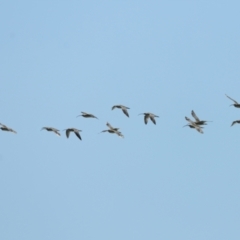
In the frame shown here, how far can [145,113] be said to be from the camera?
128875mm

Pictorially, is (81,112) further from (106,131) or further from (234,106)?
(234,106)

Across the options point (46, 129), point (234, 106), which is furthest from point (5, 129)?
point (234, 106)

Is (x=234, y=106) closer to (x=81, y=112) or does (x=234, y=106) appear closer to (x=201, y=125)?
(x=201, y=125)

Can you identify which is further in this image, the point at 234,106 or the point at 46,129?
the point at 46,129

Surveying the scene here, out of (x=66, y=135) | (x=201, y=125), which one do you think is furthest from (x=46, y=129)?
(x=201, y=125)

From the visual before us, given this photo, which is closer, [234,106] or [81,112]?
[234,106]

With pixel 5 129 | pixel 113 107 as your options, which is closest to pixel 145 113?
pixel 113 107

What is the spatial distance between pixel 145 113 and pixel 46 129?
9.41 meters

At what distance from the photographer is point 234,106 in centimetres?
12281

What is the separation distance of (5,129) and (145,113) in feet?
41.7

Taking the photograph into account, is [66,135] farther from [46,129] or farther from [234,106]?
[234,106]

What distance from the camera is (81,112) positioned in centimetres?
13075

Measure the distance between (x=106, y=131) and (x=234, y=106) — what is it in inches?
540

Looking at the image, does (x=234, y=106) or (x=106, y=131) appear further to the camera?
(x=106, y=131)
